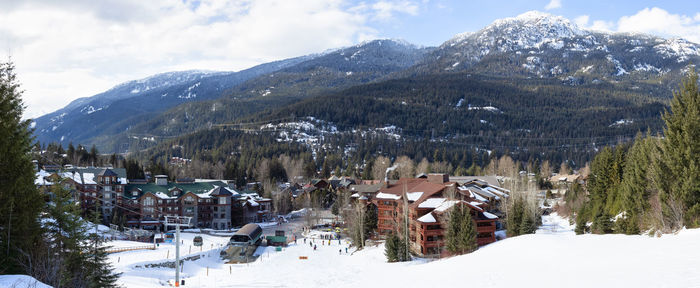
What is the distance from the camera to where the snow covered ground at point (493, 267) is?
21547mm

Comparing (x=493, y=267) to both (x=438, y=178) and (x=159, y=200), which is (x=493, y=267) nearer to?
(x=438, y=178)

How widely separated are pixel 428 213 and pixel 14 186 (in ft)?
136

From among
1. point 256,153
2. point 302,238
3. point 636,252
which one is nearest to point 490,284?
point 636,252

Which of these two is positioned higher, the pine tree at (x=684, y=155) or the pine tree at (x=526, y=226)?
the pine tree at (x=684, y=155)

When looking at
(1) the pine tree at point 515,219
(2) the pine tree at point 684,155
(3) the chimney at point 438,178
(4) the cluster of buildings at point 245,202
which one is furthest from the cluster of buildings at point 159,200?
(2) the pine tree at point 684,155

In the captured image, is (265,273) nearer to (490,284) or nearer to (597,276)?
(490,284)

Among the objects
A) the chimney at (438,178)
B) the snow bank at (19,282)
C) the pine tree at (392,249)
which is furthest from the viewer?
the chimney at (438,178)

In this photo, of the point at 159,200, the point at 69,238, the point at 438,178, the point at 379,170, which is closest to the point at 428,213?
the point at 438,178

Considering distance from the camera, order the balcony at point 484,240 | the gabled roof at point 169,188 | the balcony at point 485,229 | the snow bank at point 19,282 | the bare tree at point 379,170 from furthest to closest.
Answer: the bare tree at point 379,170, the gabled roof at point 169,188, the balcony at point 485,229, the balcony at point 484,240, the snow bank at point 19,282

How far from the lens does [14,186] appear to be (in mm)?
21766

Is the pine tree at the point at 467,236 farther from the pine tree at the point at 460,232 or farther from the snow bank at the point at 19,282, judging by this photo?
the snow bank at the point at 19,282

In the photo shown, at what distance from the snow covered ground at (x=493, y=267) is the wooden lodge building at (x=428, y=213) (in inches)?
222

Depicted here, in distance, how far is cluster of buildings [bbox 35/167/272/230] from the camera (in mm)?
80250

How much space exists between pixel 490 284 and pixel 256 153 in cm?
16433
